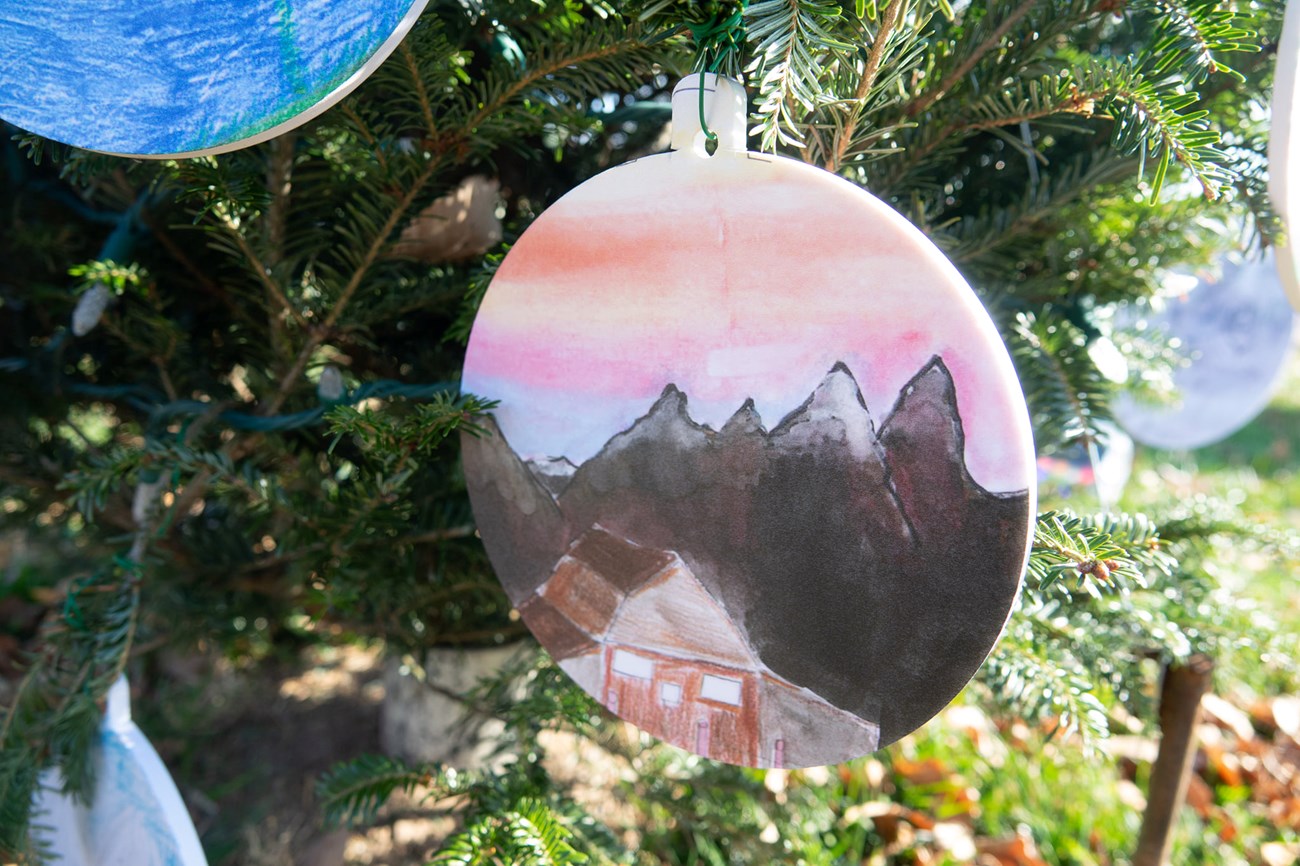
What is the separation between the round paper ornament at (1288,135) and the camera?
585 millimetres

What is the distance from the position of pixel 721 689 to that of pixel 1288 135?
1.80 ft

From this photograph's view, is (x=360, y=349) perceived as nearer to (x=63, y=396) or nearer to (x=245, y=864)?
(x=63, y=396)

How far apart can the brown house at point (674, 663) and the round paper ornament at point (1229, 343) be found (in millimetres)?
1313

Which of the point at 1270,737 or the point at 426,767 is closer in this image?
the point at 426,767

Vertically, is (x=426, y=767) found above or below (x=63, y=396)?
below

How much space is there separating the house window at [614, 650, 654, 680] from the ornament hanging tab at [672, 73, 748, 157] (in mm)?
371

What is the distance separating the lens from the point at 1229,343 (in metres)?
1.74

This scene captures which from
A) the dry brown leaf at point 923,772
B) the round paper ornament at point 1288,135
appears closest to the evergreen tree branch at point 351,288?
the round paper ornament at point 1288,135

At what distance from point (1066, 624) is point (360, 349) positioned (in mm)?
831

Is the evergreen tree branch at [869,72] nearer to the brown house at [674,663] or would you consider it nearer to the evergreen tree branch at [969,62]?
the evergreen tree branch at [969,62]

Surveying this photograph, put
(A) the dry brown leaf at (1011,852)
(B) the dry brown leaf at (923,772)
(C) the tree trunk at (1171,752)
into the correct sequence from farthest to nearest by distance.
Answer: (B) the dry brown leaf at (923,772), (A) the dry brown leaf at (1011,852), (C) the tree trunk at (1171,752)

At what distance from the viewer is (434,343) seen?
102cm

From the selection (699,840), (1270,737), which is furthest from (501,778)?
(1270,737)

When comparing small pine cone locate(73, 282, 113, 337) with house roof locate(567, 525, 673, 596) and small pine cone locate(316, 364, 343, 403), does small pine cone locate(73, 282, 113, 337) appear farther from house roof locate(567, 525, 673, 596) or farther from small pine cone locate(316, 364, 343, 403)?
house roof locate(567, 525, 673, 596)
